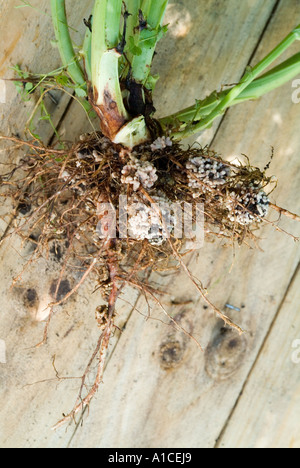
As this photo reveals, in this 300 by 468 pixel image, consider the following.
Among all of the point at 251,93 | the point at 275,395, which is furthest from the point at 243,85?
the point at 275,395

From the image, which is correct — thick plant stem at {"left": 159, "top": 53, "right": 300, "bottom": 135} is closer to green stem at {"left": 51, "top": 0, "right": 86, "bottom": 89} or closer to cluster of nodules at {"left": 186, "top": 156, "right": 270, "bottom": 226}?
cluster of nodules at {"left": 186, "top": 156, "right": 270, "bottom": 226}

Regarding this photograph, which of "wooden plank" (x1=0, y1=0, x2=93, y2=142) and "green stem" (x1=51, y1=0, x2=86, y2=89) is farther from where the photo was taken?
"wooden plank" (x1=0, y1=0, x2=93, y2=142)

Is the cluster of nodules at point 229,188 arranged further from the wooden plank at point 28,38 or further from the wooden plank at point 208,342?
the wooden plank at point 28,38

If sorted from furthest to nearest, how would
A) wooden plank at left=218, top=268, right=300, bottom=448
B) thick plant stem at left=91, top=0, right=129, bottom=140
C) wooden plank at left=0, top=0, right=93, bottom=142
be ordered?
wooden plank at left=218, top=268, right=300, bottom=448 → wooden plank at left=0, top=0, right=93, bottom=142 → thick plant stem at left=91, top=0, right=129, bottom=140

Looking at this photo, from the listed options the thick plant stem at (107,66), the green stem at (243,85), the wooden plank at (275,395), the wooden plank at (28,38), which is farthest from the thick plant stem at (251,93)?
the wooden plank at (275,395)

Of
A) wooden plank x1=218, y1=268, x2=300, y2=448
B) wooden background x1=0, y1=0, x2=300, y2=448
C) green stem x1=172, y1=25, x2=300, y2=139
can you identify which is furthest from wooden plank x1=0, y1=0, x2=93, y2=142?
wooden plank x1=218, y1=268, x2=300, y2=448

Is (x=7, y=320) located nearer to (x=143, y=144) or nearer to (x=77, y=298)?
(x=77, y=298)

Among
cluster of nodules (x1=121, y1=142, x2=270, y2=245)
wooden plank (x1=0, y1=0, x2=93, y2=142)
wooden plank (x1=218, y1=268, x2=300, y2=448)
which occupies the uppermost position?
wooden plank (x1=0, y1=0, x2=93, y2=142)

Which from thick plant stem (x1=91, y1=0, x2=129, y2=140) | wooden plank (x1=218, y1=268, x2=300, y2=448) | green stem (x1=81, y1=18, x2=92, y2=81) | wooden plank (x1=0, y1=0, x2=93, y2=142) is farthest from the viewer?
wooden plank (x1=218, y1=268, x2=300, y2=448)
